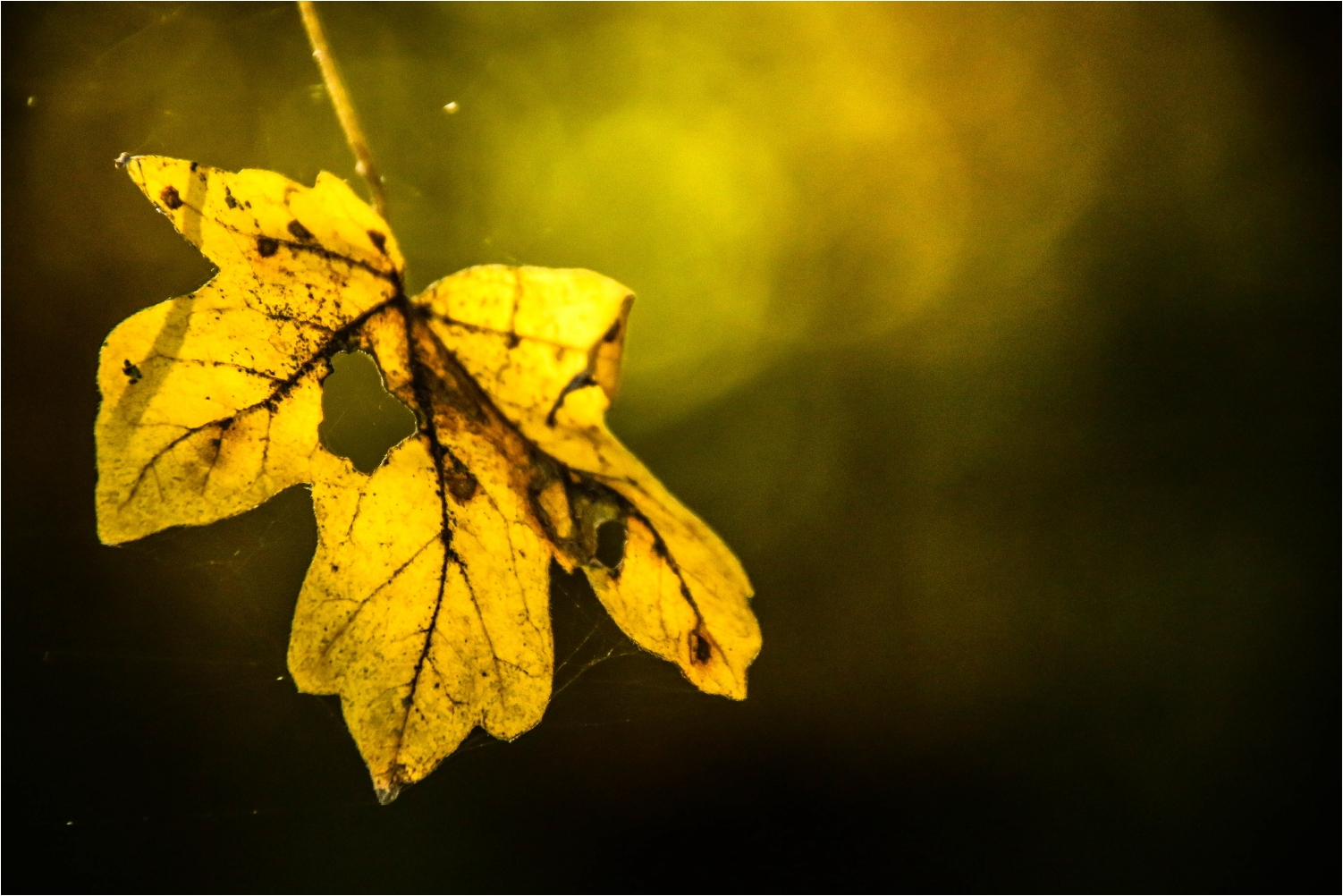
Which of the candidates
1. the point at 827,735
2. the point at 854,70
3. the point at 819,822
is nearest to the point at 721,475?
the point at 827,735

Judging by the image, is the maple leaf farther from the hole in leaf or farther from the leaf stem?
the hole in leaf

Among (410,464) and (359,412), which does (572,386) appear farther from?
(359,412)

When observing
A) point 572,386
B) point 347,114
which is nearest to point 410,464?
point 572,386

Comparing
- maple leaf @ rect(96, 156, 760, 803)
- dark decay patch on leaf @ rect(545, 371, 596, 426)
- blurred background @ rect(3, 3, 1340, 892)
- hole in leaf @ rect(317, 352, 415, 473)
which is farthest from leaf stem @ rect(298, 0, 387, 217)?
blurred background @ rect(3, 3, 1340, 892)

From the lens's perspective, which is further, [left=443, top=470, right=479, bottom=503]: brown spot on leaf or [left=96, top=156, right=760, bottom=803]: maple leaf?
[left=443, top=470, right=479, bottom=503]: brown spot on leaf

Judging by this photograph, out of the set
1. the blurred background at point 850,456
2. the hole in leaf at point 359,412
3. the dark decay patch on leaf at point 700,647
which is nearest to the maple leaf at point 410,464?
the dark decay patch on leaf at point 700,647
